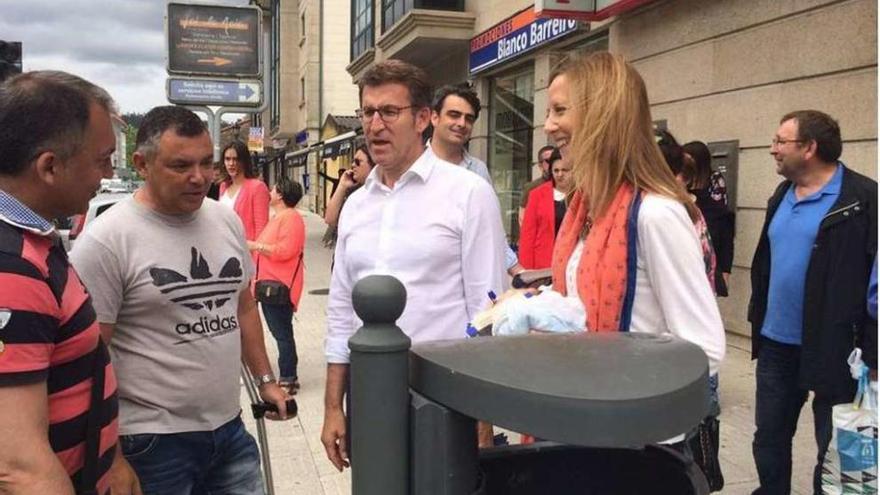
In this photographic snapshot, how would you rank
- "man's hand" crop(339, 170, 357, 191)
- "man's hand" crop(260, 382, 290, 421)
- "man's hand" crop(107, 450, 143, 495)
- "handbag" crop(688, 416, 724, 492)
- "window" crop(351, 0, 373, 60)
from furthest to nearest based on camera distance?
"window" crop(351, 0, 373, 60) < "man's hand" crop(339, 170, 357, 191) < "man's hand" crop(260, 382, 290, 421) < "handbag" crop(688, 416, 724, 492) < "man's hand" crop(107, 450, 143, 495)

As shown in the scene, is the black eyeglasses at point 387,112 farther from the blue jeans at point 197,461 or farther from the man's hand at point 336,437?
the blue jeans at point 197,461

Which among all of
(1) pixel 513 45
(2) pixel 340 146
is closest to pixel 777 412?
(1) pixel 513 45

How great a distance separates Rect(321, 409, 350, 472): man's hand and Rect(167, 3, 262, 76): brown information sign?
679 cm

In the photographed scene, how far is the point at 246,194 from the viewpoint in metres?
5.88

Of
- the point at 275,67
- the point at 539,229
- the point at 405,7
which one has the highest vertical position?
the point at 275,67

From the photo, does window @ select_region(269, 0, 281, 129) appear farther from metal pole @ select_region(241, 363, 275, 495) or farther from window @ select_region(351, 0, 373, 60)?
metal pole @ select_region(241, 363, 275, 495)

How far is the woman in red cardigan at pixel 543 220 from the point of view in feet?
16.4

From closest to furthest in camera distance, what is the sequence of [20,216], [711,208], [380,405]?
[380,405], [20,216], [711,208]

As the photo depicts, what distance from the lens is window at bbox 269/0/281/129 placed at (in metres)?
39.5

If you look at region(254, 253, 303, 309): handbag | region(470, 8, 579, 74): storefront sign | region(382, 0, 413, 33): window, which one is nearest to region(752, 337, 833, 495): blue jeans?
region(254, 253, 303, 309): handbag

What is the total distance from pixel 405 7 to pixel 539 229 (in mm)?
9736

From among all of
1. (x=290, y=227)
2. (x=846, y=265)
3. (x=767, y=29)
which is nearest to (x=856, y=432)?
(x=846, y=265)

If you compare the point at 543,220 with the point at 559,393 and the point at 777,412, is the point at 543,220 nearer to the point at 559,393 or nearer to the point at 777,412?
the point at 777,412

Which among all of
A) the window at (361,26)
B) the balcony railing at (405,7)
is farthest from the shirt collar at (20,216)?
the window at (361,26)
